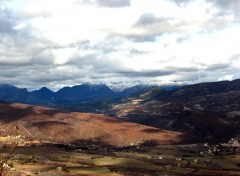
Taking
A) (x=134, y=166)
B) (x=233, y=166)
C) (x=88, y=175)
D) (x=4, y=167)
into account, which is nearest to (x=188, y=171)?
(x=134, y=166)

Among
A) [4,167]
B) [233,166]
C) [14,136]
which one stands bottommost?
[233,166]

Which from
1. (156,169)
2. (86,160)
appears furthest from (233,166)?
(86,160)

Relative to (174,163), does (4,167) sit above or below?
above

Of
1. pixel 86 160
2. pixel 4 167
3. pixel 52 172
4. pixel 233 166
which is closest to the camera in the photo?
pixel 4 167

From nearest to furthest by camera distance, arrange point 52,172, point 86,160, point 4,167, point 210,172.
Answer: point 4,167, point 52,172, point 210,172, point 86,160

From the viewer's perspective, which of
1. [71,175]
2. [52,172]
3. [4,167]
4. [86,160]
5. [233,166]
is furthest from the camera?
[233,166]

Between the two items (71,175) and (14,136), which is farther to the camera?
(71,175)

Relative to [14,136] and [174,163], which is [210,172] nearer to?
[174,163]

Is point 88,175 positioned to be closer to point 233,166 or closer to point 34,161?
point 34,161

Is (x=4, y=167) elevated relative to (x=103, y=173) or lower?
elevated
